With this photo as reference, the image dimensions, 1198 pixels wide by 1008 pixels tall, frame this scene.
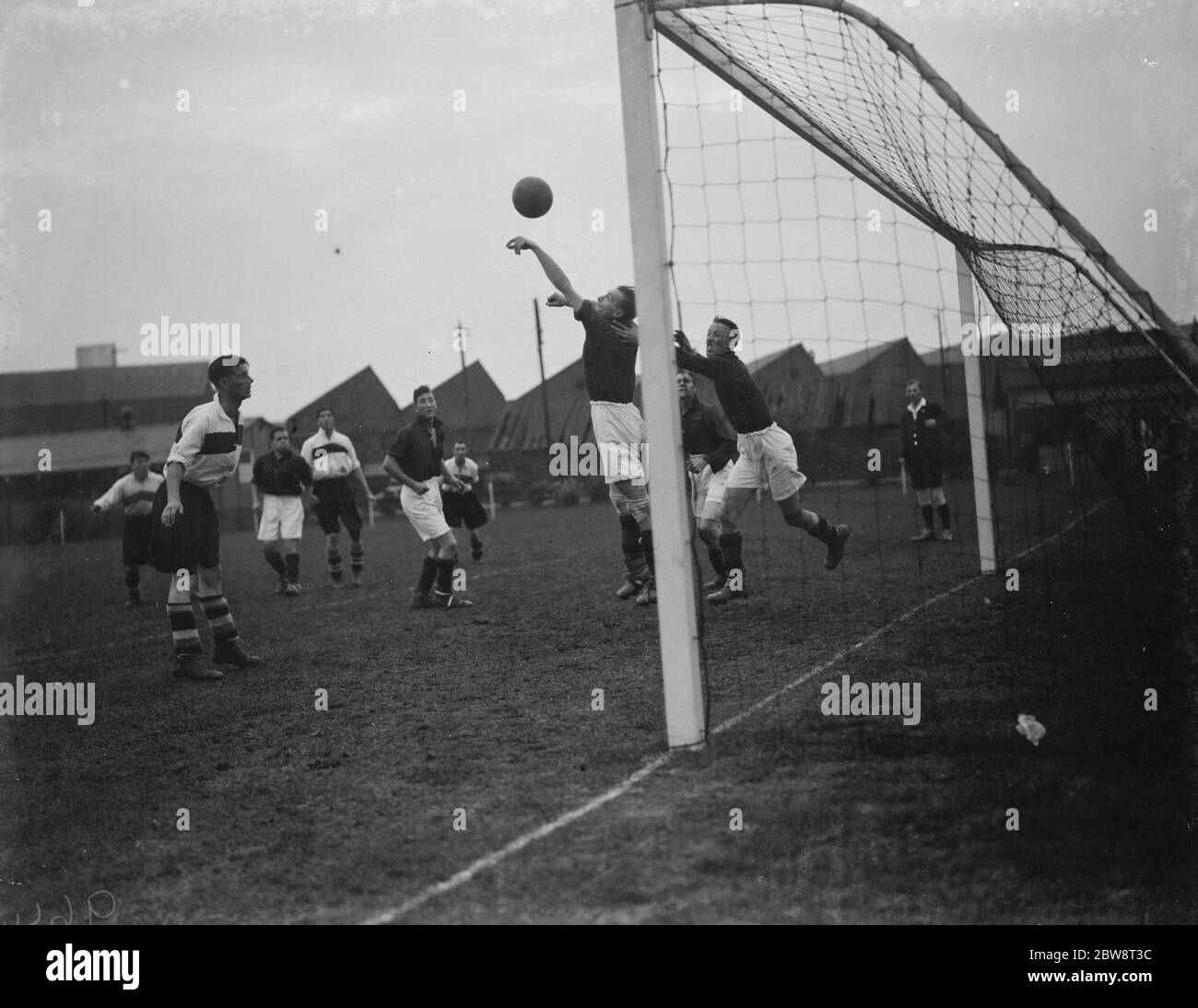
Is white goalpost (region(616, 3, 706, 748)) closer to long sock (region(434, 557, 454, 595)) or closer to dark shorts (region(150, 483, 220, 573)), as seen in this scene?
dark shorts (region(150, 483, 220, 573))

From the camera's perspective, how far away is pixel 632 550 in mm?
8289

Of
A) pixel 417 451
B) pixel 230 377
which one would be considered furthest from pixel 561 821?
pixel 417 451

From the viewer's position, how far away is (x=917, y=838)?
A: 10.9 feet

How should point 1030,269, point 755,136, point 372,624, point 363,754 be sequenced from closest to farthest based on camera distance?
1. point 363,754
2. point 755,136
3. point 1030,269
4. point 372,624

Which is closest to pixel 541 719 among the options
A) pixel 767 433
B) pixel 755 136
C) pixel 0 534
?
pixel 755 136

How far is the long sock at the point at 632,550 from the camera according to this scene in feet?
26.8

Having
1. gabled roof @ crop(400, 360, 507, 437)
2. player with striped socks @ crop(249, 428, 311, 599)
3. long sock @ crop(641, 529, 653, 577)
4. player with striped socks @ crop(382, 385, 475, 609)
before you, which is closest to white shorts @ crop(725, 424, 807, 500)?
long sock @ crop(641, 529, 653, 577)

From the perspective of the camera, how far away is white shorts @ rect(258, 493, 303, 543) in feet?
38.3

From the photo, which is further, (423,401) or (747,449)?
(423,401)

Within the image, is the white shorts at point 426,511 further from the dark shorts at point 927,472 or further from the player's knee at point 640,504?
the dark shorts at point 927,472

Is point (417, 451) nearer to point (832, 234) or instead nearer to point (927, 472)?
point (832, 234)

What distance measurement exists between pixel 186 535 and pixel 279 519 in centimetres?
499
